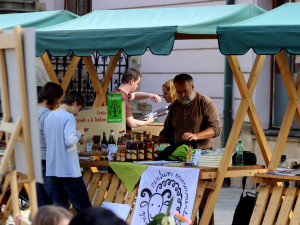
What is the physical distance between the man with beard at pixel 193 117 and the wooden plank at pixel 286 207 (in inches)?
55.6

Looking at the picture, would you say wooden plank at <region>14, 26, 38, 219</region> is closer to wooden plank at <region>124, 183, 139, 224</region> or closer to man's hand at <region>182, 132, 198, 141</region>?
wooden plank at <region>124, 183, 139, 224</region>

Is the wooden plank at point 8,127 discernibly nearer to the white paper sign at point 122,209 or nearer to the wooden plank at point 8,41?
the wooden plank at point 8,41

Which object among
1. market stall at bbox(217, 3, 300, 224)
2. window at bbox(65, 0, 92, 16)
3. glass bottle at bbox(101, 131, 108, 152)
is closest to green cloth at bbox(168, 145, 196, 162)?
market stall at bbox(217, 3, 300, 224)

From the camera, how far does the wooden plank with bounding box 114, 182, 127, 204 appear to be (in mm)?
8211

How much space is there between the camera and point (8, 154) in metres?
4.23

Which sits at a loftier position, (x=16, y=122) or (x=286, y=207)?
(x=16, y=122)

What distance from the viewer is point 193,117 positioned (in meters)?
8.55

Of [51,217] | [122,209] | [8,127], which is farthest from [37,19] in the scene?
[51,217]

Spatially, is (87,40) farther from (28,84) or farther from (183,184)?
(28,84)

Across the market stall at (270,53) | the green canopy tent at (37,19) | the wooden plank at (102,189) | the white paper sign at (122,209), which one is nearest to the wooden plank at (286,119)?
the market stall at (270,53)

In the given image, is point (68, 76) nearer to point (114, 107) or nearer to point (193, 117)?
point (114, 107)

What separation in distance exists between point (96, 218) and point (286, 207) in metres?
4.49

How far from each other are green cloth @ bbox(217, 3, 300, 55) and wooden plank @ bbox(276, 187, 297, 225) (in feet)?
4.78

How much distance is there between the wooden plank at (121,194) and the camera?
8.21 metres
